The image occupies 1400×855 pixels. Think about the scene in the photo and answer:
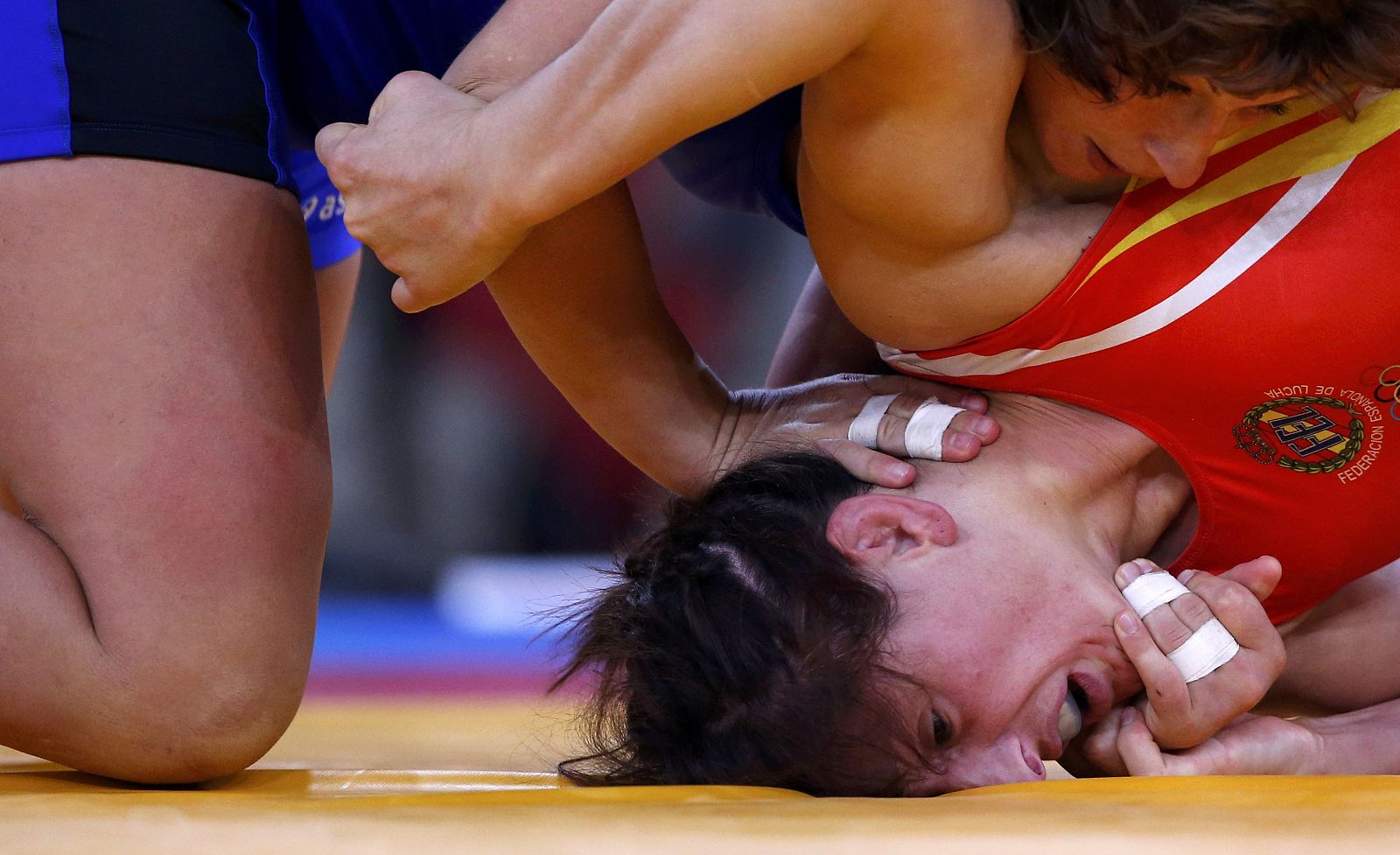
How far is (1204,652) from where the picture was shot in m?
1.46

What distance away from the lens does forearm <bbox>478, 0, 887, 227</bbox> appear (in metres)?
1.22

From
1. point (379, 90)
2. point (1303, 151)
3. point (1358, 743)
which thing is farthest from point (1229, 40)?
point (379, 90)

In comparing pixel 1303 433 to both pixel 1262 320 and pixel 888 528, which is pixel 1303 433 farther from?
pixel 888 528

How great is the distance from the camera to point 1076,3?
4.27 ft

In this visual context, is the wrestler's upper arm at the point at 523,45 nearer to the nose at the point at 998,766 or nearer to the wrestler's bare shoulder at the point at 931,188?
the wrestler's bare shoulder at the point at 931,188

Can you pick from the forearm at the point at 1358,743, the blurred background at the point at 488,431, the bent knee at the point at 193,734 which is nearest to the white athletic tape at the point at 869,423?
the forearm at the point at 1358,743

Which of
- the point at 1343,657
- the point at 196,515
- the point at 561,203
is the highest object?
the point at 561,203

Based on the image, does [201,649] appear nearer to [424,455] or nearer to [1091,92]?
[1091,92]

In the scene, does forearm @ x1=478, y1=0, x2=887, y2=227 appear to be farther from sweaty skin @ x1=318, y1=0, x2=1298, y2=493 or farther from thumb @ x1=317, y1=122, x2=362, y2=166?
thumb @ x1=317, y1=122, x2=362, y2=166

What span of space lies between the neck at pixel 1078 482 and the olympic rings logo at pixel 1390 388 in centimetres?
25

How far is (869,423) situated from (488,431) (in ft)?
8.74

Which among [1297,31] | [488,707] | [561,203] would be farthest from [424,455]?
[1297,31]

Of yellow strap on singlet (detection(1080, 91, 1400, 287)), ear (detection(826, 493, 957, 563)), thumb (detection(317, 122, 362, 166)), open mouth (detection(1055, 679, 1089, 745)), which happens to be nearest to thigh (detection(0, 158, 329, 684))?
thumb (detection(317, 122, 362, 166))

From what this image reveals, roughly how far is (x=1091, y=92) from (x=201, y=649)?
3.61 ft
